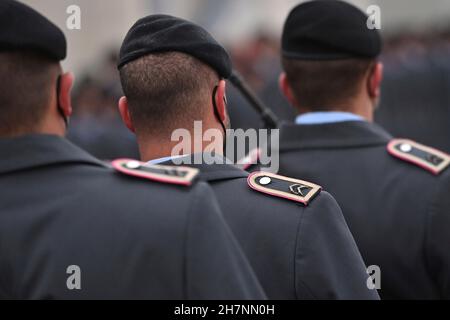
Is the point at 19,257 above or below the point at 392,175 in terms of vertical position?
above

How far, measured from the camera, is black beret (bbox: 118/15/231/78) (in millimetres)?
2645

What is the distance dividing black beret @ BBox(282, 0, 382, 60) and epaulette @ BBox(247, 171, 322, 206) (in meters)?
1.08

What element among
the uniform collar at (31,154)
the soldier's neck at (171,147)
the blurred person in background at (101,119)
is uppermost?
the uniform collar at (31,154)

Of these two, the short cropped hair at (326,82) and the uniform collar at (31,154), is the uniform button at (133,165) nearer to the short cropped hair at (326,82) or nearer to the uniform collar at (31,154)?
the uniform collar at (31,154)

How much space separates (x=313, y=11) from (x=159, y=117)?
134cm

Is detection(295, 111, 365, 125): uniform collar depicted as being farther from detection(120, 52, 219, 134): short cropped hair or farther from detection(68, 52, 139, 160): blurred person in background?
detection(68, 52, 139, 160): blurred person in background

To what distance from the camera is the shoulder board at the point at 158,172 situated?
219 cm

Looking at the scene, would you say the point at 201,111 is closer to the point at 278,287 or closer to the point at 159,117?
the point at 159,117

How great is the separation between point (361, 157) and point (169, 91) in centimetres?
110

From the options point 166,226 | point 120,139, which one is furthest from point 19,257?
point 120,139

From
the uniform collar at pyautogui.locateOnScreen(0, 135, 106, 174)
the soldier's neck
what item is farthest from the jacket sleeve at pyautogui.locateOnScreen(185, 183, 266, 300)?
the soldier's neck

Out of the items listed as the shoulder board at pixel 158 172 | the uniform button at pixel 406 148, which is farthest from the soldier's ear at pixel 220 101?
the uniform button at pixel 406 148

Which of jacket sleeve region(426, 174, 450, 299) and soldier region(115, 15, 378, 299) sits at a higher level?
soldier region(115, 15, 378, 299)

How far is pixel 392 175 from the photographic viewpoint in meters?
3.39
